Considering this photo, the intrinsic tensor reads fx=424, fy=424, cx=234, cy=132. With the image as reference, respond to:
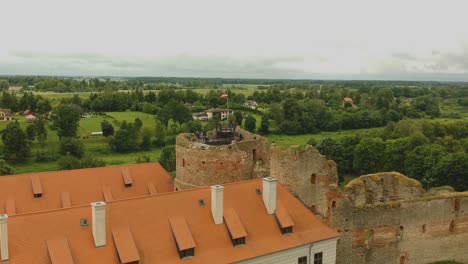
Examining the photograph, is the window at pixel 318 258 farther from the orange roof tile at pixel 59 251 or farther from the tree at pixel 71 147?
the tree at pixel 71 147

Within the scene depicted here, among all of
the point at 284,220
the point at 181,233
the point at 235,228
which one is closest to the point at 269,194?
the point at 284,220

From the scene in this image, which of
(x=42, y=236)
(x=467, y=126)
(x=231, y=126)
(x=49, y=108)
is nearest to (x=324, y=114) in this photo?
(x=467, y=126)

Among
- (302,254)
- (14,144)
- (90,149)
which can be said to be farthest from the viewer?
(90,149)

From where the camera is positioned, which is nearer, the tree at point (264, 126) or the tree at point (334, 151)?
the tree at point (334, 151)

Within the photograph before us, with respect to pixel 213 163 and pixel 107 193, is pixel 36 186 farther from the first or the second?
pixel 213 163

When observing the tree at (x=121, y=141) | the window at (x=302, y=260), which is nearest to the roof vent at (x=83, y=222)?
the window at (x=302, y=260)

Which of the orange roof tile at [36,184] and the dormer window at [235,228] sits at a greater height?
the orange roof tile at [36,184]

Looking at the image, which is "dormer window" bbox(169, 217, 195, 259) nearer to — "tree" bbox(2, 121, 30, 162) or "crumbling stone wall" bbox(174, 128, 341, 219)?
"crumbling stone wall" bbox(174, 128, 341, 219)
